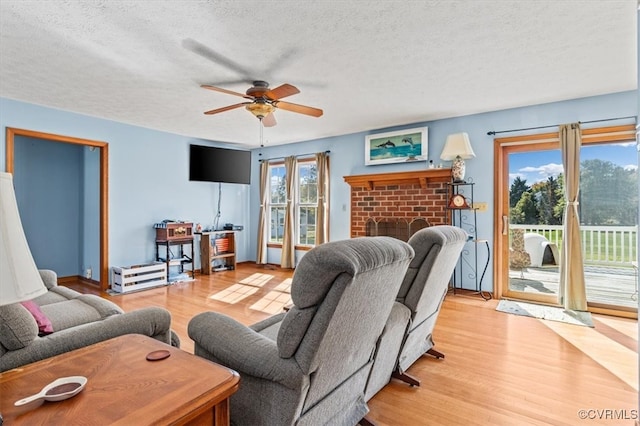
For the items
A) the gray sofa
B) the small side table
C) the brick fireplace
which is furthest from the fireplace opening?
the gray sofa

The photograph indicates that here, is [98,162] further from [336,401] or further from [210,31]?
[336,401]

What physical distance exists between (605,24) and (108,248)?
19.0 ft

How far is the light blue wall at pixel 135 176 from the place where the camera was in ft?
13.6

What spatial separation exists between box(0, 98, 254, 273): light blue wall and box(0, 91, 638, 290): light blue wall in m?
0.01

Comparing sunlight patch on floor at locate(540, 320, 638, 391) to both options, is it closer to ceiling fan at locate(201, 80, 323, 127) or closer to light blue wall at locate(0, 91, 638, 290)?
light blue wall at locate(0, 91, 638, 290)

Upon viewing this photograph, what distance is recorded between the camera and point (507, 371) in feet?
7.71

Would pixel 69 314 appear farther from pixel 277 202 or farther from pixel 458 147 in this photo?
pixel 277 202

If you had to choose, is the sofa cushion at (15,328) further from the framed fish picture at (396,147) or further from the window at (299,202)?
the window at (299,202)

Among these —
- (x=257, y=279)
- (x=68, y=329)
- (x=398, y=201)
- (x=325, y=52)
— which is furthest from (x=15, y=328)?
(x=398, y=201)

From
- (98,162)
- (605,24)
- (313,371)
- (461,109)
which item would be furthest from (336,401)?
(98,162)

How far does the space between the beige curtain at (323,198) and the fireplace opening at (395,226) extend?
812 millimetres

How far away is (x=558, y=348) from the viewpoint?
2.73 metres

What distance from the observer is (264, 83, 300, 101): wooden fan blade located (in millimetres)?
2705

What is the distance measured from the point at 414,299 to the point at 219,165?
480 centimetres
